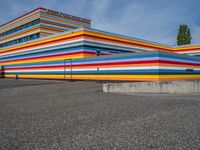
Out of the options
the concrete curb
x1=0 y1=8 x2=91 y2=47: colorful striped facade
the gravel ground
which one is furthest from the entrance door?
the gravel ground

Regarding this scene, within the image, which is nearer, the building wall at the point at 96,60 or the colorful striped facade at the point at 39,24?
the building wall at the point at 96,60

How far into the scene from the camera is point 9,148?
3393 mm

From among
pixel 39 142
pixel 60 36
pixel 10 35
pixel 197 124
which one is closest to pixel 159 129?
pixel 197 124

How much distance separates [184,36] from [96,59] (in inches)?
1584

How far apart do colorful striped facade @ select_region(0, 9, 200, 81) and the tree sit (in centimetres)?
1762

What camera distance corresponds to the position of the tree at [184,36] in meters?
52.1

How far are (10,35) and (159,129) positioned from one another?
173 ft

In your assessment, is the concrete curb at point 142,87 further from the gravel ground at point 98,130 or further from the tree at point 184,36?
the tree at point 184,36

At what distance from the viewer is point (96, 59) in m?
21.9

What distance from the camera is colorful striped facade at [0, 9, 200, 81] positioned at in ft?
58.6

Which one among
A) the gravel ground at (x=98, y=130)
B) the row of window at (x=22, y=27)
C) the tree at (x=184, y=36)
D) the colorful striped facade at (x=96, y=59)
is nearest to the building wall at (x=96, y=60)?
the colorful striped facade at (x=96, y=59)

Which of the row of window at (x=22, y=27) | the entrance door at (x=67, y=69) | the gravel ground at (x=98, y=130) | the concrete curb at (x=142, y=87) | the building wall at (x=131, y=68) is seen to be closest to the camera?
the gravel ground at (x=98, y=130)

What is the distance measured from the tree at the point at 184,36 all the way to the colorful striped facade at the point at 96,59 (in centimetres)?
1762

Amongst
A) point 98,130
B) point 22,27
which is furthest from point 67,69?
point 22,27
